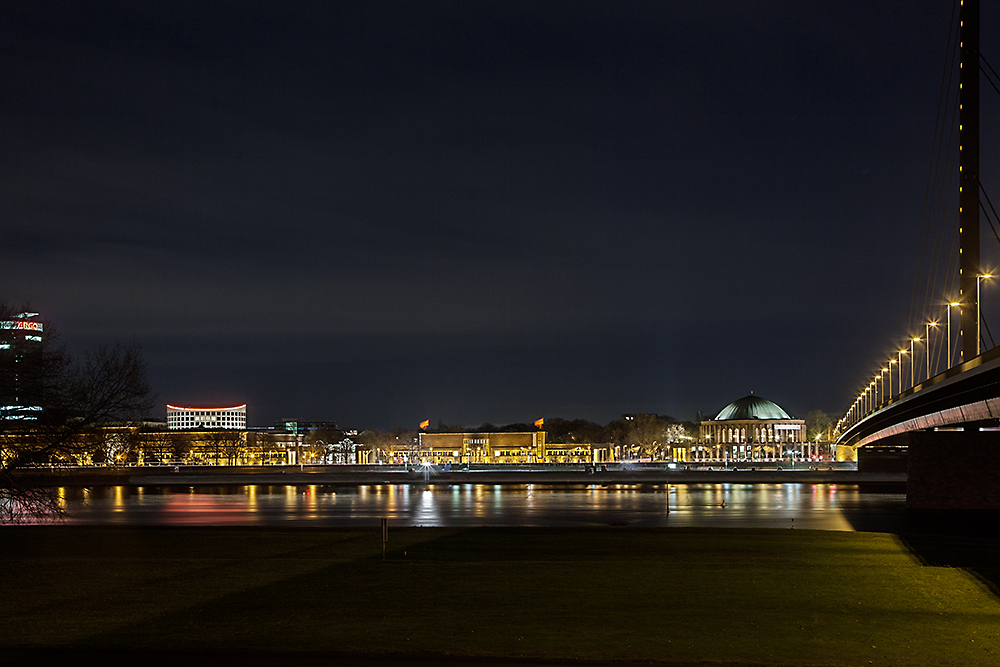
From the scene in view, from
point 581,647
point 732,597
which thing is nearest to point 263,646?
point 581,647

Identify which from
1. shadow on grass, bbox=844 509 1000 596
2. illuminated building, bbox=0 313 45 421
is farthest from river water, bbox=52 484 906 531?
illuminated building, bbox=0 313 45 421

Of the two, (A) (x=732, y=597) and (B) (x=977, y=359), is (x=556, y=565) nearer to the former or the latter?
(A) (x=732, y=597)

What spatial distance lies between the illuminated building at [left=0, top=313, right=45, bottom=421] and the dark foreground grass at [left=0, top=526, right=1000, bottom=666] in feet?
→ 16.4

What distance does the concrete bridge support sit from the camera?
2291 inches

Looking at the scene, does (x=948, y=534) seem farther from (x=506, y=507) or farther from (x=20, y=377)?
(x=20, y=377)

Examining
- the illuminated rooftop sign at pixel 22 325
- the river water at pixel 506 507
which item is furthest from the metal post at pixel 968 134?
the illuminated rooftop sign at pixel 22 325

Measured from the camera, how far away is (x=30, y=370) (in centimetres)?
3231

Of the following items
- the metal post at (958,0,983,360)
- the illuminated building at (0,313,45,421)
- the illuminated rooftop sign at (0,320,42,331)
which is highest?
the metal post at (958,0,983,360)

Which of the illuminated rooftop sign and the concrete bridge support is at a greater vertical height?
the illuminated rooftop sign

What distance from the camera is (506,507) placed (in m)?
61.2

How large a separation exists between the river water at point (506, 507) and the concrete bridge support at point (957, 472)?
226cm

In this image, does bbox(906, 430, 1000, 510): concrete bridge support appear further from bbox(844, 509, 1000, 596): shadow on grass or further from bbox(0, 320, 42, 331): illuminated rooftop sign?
bbox(0, 320, 42, 331): illuminated rooftop sign

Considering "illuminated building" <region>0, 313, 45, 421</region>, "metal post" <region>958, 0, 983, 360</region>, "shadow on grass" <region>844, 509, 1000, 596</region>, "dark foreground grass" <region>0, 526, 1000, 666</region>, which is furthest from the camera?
"metal post" <region>958, 0, 983, 360</region>

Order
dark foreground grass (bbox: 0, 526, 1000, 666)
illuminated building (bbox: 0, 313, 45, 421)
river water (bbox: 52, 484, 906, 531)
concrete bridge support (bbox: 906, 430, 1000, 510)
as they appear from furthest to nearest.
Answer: concrete bridge support (bbox: 906, 430, 1000, 510) < river water (bbox: 52, 484, 906, 531) < illuminated building (bbox: 0, 313, 45, 421) < dark foreground grass (bbox: 0, 526, 1000, 666)
